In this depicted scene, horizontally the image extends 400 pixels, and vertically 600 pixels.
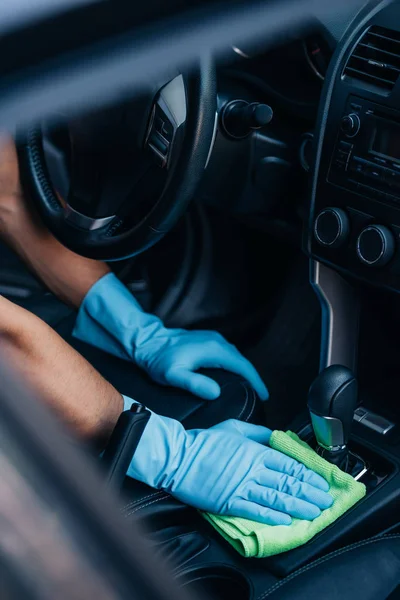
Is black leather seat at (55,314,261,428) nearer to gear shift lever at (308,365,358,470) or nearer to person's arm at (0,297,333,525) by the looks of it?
person's arm at (0,297,333,525)

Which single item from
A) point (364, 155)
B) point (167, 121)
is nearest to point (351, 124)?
point (364, 155)

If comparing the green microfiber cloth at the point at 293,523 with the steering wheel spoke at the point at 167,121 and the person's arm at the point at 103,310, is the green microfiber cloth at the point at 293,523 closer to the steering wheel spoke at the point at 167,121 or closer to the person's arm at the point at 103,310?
the person's arm at the point at 103,310

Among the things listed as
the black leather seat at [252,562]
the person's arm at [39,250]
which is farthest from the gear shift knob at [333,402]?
the person's arm at [39,250]

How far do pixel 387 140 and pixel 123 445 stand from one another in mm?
579

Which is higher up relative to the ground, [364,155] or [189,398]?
[364,155]

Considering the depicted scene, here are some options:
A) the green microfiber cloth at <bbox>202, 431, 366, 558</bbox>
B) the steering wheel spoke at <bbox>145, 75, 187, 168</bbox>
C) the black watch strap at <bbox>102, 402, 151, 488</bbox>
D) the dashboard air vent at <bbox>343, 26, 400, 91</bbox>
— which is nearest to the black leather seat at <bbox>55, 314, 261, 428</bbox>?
the green microfiber cloth at <bbox>202, 431, 366, 558</bbox>

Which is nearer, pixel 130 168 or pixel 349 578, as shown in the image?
pixel 349 578

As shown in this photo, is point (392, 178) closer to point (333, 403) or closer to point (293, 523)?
point (333, 403)

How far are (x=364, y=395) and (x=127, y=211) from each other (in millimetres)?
508

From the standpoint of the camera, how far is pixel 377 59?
1180 mm

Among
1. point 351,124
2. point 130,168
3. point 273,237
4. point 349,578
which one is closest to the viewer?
point 349,578

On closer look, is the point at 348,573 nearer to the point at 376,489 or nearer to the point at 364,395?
the point at 376,489

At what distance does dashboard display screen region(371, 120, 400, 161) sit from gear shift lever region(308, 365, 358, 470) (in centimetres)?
33

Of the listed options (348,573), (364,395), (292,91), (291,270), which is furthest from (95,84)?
(291,270)
